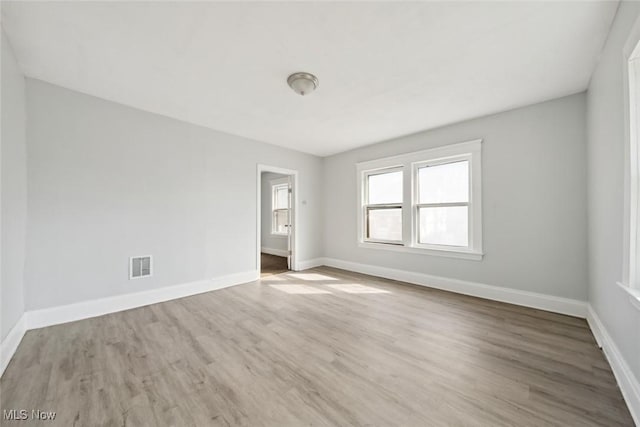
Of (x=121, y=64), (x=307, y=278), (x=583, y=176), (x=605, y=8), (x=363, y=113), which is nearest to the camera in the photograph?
(x=605, y=8)

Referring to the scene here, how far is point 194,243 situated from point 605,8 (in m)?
4.76

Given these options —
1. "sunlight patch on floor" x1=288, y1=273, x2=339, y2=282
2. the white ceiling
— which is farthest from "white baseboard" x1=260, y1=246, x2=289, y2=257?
the white ceiling

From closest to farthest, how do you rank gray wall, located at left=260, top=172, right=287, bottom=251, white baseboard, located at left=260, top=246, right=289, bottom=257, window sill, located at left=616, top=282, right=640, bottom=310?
window sill, located at left=616, top=282, right=640, bottom=310 → white baseboard, located at left=260, top=246, right=289, bottom=257 → gray wall, located at left=260, top=172, right=287, bottom=251

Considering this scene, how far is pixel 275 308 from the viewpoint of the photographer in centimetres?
307

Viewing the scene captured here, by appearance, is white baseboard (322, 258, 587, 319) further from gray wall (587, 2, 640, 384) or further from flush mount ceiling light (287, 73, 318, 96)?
flush mount ceiling light (287, 73, 318, 96)

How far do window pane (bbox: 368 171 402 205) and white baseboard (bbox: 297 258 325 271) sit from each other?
181 cm

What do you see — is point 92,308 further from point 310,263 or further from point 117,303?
point 310,263

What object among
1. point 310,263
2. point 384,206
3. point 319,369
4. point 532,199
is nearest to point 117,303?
point 319,369

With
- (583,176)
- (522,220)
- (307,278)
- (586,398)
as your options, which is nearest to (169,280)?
(307,278)

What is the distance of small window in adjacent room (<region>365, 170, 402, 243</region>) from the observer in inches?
177

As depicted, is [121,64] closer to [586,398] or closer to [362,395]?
[362,395]

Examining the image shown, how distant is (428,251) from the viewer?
3.99 m

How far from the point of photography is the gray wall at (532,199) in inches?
110

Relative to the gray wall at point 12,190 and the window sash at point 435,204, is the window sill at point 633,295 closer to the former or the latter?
the window sash at point 435,204
